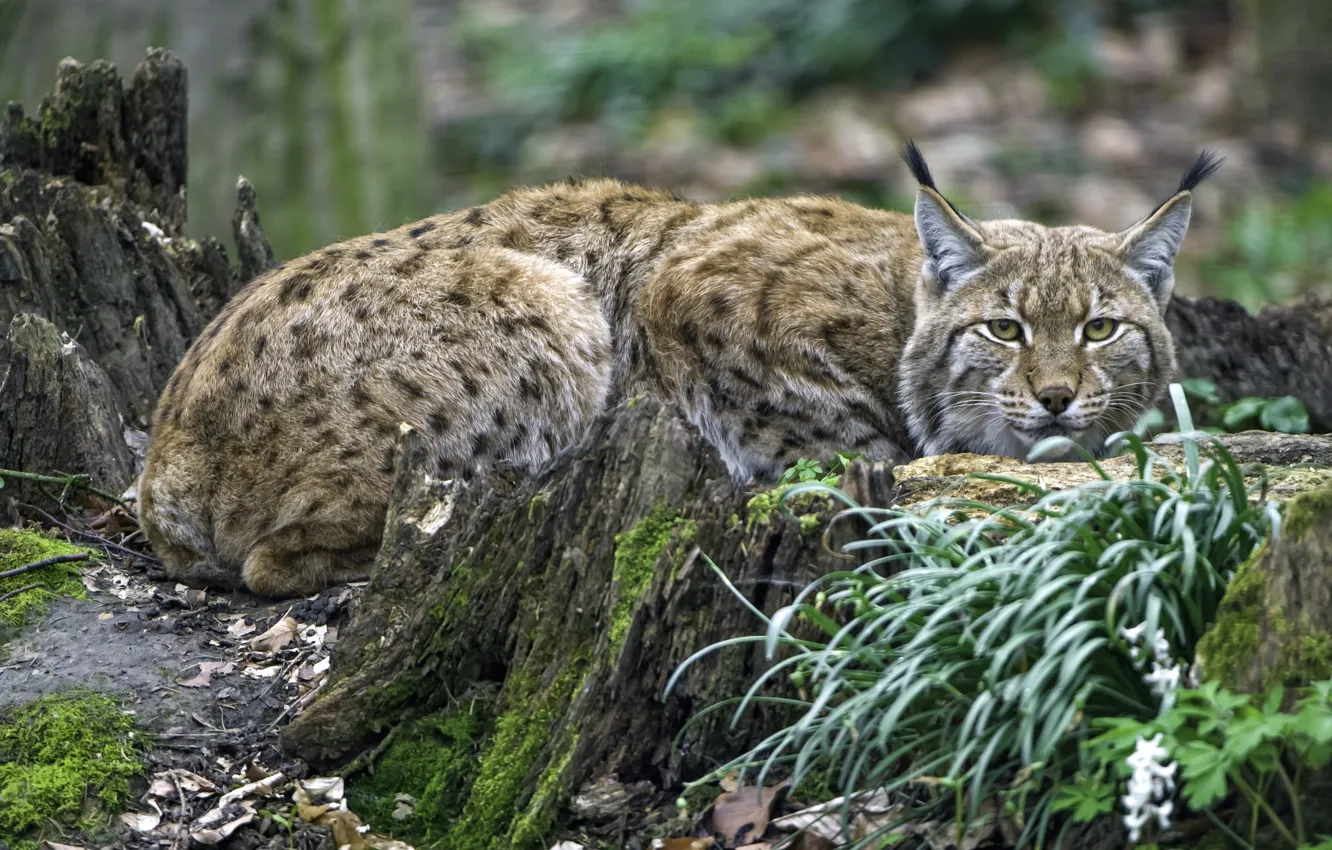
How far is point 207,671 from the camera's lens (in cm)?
448

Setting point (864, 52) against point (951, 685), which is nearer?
point (951, 685)

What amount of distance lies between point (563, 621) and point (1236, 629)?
160 centimetres

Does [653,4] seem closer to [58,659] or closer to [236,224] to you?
[236,224]

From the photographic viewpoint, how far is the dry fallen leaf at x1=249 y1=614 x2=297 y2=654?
4.68 m

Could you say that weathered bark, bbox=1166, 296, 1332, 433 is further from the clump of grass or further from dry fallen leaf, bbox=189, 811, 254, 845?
dry fallen leaf, bbox=189, 811, 254, 845

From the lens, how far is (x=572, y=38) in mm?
17062

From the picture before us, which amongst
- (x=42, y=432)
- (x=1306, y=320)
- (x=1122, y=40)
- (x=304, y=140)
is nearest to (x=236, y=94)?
(x=304, y=140)

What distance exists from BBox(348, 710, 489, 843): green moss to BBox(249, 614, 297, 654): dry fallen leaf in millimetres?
865

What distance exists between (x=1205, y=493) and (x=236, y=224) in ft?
15.9

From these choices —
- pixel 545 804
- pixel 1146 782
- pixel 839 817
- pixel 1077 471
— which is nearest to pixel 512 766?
pixel 545 804

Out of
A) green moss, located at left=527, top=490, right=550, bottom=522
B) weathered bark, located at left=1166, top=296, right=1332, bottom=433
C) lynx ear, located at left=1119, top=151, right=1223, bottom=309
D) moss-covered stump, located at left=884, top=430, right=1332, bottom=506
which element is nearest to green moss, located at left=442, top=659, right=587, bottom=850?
green moss, located at left=527, top=490, right=550, bottom=522

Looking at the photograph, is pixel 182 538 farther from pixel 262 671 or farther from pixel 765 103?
pixel 765 103

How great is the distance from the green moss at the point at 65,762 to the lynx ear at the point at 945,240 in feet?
10.2

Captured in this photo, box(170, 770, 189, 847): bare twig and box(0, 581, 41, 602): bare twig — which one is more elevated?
box(0, 581, 41, 602): bare twig
